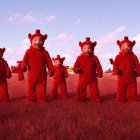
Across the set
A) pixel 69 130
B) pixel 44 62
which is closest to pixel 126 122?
pixel 69 130

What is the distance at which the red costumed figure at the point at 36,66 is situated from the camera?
14.5 ft

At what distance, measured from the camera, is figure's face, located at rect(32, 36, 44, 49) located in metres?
4.43

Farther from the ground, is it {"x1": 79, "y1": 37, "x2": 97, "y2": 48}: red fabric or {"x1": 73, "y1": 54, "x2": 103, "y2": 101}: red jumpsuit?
{"x1": 79, "y1": 37, "x2": 97, "y2": 48}: red fabric

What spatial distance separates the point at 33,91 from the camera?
446 centimetres

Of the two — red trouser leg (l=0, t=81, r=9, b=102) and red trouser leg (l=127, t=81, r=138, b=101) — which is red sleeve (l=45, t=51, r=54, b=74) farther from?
red trouser leg (l=127, t=81, r=138, b=101)

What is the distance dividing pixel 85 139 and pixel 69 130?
10.1 inches

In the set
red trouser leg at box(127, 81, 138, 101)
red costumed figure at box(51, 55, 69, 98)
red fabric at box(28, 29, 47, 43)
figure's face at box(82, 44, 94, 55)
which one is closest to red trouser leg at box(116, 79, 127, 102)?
red trouser leg at box(127, 81, 138, 101)

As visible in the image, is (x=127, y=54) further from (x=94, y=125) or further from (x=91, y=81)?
(x=94, y=125)

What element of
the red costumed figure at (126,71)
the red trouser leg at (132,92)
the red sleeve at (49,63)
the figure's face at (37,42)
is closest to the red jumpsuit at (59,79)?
the red sleeve at (49,63)

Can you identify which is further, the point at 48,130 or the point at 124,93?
the point at 124,93

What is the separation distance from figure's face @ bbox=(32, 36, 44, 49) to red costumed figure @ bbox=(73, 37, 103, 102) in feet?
3.08

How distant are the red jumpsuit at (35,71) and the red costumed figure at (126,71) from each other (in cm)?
168

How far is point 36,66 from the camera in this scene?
443 cm

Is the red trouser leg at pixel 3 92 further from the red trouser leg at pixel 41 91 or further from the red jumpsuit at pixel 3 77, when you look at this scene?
the red trouser leg at pixel 41 91
